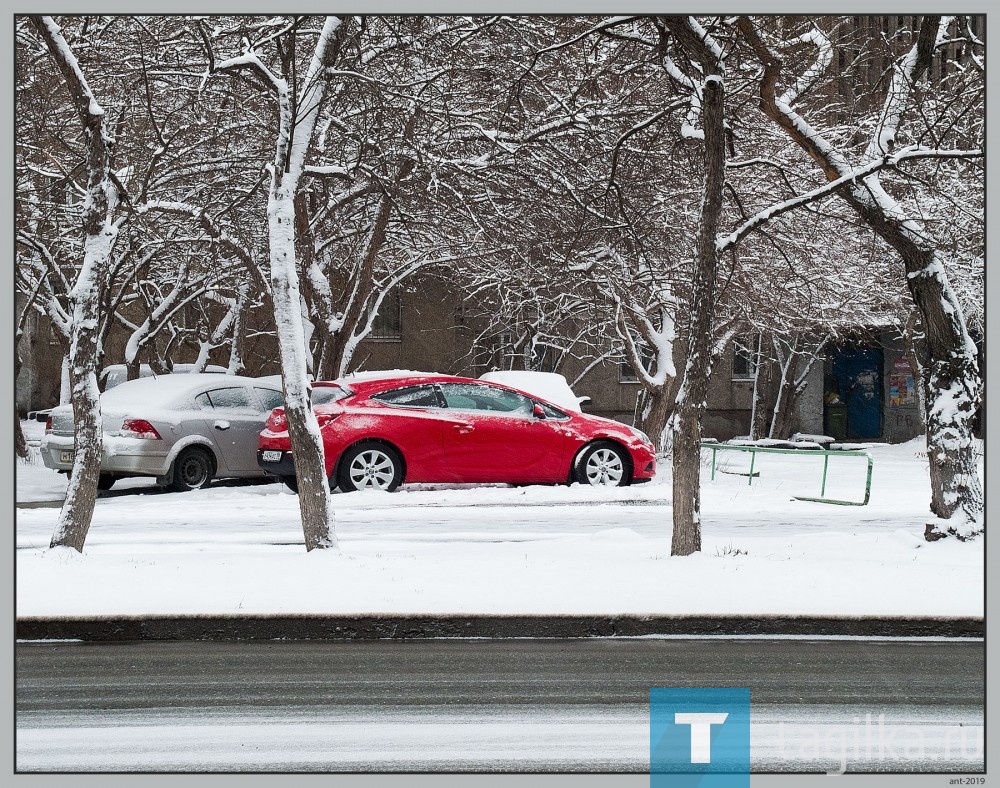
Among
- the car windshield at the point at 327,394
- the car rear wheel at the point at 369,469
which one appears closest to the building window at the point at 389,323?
the car windshield at the point at 327,394

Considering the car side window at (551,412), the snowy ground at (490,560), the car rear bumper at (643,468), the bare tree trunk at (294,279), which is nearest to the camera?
the snowy ground at (490,560)

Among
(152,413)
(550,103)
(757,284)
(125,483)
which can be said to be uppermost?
(550,103)

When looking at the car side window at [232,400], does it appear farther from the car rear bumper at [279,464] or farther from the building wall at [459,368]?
the building wall at [459,368]

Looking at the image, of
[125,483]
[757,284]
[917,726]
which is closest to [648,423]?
[757,284]

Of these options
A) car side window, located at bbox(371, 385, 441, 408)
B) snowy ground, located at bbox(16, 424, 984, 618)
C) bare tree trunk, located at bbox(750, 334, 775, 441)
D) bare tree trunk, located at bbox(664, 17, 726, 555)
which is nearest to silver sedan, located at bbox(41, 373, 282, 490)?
snowy ground, located at bbox(16, 424, 984, 618)

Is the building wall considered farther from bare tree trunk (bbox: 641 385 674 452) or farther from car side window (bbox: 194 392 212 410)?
car side window (bbox: 194 392 212 410)

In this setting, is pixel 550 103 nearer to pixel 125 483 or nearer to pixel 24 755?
pixel 125 483

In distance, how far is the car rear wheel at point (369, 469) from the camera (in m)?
13.9

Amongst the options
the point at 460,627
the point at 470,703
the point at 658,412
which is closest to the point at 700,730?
the point at 470,703

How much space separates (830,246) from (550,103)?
656cm

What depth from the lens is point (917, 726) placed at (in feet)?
17.2

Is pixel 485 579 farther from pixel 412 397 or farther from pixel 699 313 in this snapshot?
pixel 412 397

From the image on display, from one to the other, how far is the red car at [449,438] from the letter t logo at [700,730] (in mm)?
8680

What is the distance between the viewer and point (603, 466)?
48.8 ft
